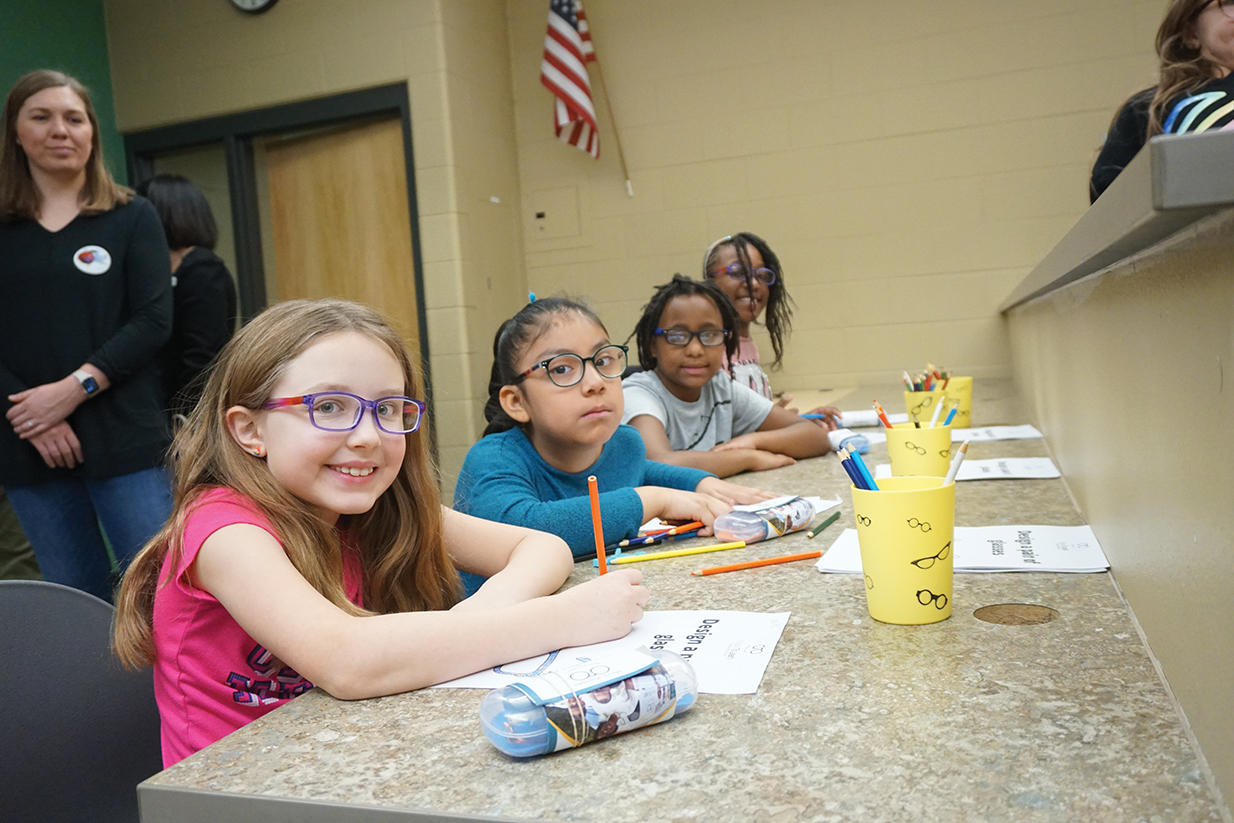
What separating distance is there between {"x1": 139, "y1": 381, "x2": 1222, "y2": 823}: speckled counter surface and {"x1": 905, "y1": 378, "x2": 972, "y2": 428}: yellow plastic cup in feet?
4.12

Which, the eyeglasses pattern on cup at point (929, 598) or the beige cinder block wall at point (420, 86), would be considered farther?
the beige cinder block wall at point (420, 86)

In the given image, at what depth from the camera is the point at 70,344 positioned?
2.11 m

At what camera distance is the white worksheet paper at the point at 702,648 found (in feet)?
2.33

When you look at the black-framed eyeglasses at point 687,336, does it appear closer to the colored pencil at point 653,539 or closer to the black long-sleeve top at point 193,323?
the colored pencil at point 653,539

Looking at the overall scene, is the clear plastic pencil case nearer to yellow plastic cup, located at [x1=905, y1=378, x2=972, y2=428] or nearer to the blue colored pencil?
the blue colored pencil

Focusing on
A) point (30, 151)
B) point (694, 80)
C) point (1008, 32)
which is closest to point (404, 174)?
point (694, 80)

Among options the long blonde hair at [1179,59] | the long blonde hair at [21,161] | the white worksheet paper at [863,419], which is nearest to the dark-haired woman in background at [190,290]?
the long blonde hair at [21,161]

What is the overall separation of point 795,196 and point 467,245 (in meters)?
1.49

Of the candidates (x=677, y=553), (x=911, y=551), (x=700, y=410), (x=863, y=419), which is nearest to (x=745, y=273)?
(x=863, y=419)

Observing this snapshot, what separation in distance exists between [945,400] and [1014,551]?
117cm

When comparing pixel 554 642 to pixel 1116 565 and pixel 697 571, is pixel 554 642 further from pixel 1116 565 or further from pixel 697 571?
pixel 1116 565

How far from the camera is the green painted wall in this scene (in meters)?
3.52

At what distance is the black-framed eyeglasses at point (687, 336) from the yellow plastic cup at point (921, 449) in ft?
2.55

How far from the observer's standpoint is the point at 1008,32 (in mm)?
3812
